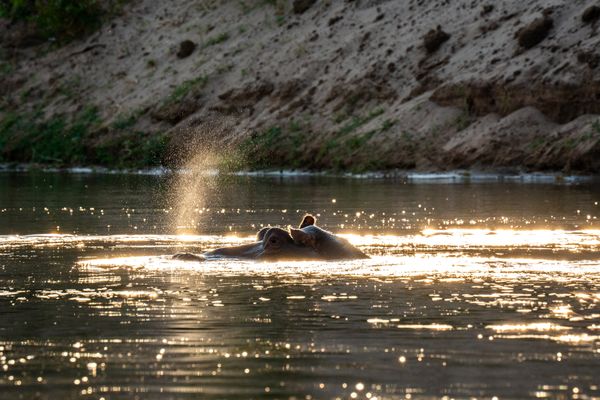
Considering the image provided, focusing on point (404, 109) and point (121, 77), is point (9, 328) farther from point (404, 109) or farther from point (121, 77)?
point (121, 77)

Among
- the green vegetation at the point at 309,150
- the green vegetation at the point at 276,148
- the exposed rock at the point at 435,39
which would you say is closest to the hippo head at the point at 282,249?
the green vegetation at the point at 309,150

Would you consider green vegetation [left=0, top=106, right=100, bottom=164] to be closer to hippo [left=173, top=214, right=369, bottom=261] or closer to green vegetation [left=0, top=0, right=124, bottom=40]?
green vegetation [left=0, top=0, right=124, bottom=40]

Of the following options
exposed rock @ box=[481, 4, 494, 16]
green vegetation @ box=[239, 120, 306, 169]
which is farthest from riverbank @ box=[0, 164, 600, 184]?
exposed rock @ box=[481, 4, 494, 16]

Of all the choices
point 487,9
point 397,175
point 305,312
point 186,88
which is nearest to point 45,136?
point 186,88

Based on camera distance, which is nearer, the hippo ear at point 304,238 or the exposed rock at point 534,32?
the hippo ear at point 304,238

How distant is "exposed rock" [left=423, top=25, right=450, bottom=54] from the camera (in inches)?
2413

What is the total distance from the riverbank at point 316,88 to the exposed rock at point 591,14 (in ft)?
0.20

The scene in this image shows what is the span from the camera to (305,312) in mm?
14555

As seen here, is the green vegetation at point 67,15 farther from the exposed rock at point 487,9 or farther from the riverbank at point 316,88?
the exposed rock at point 487,9

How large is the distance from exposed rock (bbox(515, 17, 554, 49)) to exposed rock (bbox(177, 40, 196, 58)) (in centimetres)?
2288

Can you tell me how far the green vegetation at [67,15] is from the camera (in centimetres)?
8394

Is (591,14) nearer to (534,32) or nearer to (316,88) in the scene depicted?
(534,32)

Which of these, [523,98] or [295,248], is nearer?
[295,248]

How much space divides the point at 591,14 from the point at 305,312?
140ft
